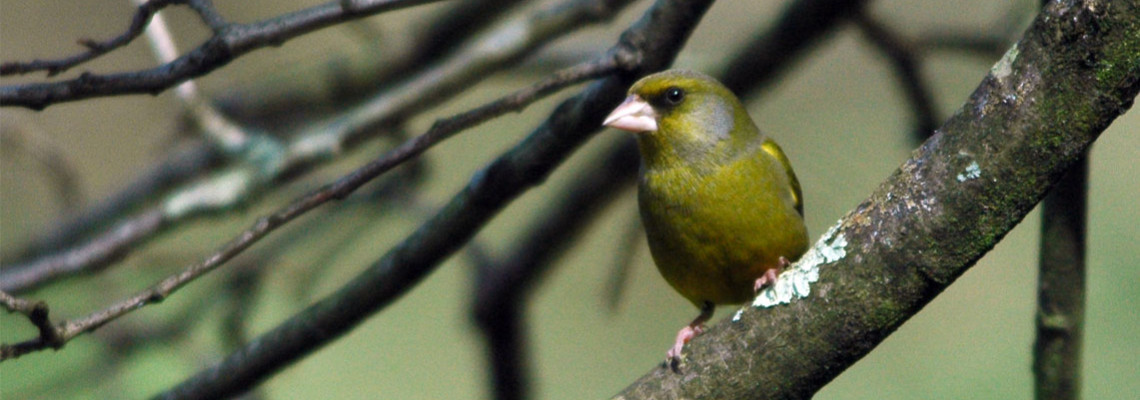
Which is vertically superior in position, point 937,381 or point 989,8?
point 989,8

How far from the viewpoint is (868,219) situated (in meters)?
1.88

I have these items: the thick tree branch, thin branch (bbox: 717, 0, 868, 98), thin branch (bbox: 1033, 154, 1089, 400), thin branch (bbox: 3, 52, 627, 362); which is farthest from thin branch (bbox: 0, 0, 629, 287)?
the thick tree branch

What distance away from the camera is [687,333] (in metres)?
2.77

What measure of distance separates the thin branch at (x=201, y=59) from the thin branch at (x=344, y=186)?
1.15 feet

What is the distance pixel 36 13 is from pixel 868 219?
5557 millimetres

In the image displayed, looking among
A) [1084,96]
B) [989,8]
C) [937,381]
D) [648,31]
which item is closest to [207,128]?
[648,31]

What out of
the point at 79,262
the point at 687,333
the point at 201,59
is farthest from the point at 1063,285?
the point at 79,262

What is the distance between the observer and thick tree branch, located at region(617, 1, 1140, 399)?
1.65 meters

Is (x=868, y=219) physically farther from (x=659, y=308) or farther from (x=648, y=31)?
(x=659, y=308)

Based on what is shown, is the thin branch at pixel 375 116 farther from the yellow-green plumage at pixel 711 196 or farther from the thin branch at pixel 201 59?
the thin branch at pixel 201 59

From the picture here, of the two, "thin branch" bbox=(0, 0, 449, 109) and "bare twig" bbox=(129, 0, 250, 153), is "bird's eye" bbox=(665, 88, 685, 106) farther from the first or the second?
"bare twig" bbox=(129, 0, 250, 153)

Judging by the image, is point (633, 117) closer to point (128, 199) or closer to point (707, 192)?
point (707, 192)

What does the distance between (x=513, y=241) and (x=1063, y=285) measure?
8.16 ft

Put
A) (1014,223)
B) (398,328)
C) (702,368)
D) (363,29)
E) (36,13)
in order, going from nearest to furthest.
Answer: (1014,223)
(702,368)
(363,29)
(398,328)
(36,13)
